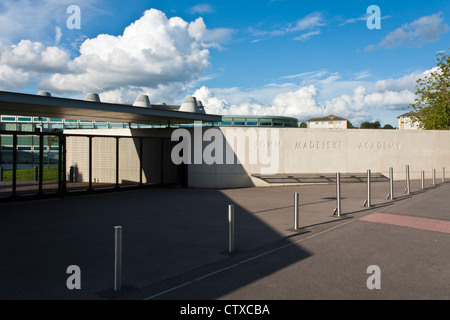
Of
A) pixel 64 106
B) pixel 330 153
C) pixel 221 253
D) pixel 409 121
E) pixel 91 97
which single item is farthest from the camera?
pixel 409 121

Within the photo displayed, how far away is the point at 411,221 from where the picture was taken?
9219 millimetres

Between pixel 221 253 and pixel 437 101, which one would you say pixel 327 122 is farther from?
pixel 221 253

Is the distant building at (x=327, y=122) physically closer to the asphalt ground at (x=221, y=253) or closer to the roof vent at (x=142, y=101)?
the roof vent at (x=142, y=101)

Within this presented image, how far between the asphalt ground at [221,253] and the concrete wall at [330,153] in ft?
21.3

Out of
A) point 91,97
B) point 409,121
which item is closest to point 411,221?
point 91,97

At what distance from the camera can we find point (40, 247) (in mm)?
6801

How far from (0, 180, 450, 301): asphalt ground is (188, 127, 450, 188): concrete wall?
650 cm

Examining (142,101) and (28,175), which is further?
(28,175)

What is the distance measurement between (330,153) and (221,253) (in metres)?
14.5

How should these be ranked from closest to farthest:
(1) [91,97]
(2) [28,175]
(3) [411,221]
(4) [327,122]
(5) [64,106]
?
(3) [411,221], (5) [64,106], (1) [91,97], (2) [28,175], (4) [327,122]

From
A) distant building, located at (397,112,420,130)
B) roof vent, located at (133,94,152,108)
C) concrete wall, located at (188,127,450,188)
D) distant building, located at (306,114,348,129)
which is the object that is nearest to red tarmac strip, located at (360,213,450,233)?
concrete wall, located at (188,127,450,188)

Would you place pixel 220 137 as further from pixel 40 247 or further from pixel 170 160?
pixel 40 247

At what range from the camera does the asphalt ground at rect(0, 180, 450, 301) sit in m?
4.66

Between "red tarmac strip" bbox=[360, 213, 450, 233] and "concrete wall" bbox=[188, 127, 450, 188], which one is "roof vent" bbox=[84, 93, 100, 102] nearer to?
"concrete wall" bbox=[188, 127, 450, 188]
